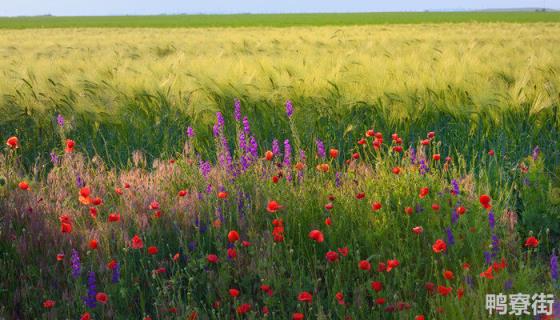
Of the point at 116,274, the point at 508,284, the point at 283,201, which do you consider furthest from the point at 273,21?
the point at 508,284

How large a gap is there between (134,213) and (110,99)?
2.26m

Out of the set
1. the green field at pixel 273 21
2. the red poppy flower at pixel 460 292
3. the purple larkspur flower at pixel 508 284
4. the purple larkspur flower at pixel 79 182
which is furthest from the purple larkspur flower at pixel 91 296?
the green field at pixel 273 21

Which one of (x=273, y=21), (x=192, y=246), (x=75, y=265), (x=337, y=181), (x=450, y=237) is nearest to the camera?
(x=75, y=265)

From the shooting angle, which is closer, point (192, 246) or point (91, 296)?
point (91, 296)

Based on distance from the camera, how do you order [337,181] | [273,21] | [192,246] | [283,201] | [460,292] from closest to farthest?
[460,292], [192,246], [283,201], [337,181], [273,21]

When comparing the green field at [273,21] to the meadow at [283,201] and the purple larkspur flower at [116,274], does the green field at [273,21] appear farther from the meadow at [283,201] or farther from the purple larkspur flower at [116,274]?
the purple larkspur flower at [116,274]

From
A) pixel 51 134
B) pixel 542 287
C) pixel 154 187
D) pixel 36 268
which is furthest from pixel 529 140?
pixel 51 134

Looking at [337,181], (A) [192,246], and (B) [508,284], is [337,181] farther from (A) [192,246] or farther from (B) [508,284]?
(B) [508,284]

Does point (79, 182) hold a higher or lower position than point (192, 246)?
higher

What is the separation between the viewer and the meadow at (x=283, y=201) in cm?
240

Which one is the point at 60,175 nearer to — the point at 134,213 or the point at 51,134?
the point at 134,213

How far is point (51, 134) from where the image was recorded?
518 centimetres

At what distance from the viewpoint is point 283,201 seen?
3.02 meters

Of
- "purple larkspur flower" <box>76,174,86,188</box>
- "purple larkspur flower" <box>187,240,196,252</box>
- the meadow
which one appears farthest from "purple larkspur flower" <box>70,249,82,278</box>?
"purple larkspur flower" <box>76,174,86,188</box>
